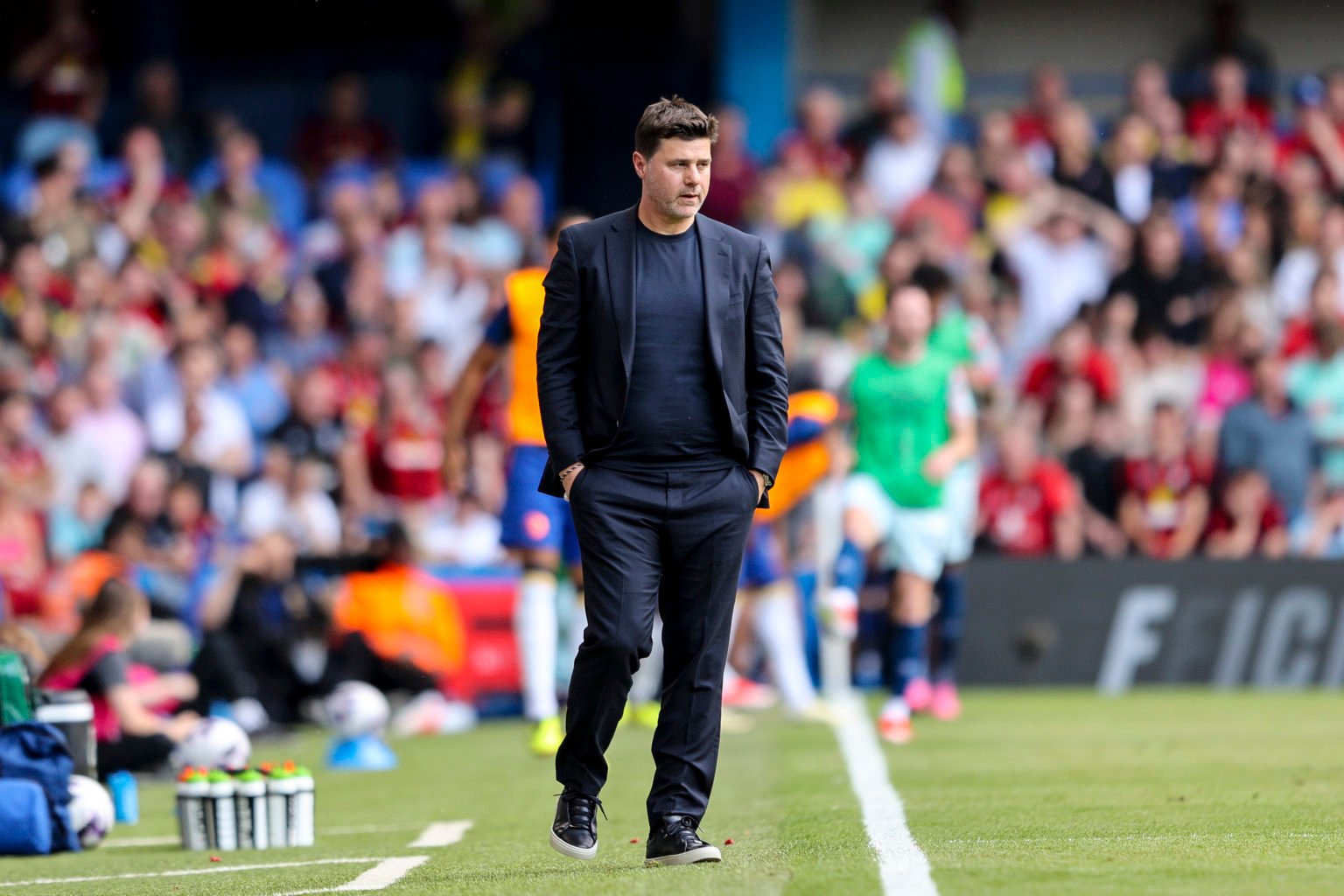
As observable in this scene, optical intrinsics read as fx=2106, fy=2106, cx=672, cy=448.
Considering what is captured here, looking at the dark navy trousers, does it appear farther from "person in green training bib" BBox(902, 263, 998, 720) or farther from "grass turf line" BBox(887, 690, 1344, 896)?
"person in green training bib" BBox(902, 263, 998, 720)

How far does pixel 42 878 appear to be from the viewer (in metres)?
6.82

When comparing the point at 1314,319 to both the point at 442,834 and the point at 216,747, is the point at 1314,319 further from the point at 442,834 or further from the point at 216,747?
the point at 442,834

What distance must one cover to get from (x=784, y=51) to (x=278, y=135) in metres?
5.03

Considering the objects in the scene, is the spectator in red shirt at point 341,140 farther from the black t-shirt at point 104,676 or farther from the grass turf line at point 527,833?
the black t-shirt at point 104,676

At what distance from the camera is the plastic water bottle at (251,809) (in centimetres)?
753

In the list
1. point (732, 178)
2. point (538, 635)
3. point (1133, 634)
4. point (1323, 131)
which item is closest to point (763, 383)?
point (538, 635)

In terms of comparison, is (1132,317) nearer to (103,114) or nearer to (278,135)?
(278,135)

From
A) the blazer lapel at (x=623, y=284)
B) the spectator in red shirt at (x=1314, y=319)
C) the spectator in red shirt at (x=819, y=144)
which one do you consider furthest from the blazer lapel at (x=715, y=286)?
the spectator in red shirt at (x=819, y=144)

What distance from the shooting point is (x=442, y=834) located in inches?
295

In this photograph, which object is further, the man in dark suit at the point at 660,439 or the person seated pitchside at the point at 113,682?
the person seated pitchside at the point at 113,682

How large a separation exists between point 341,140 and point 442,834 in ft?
41.6

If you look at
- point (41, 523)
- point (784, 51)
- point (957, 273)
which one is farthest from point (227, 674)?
point (784, 51)

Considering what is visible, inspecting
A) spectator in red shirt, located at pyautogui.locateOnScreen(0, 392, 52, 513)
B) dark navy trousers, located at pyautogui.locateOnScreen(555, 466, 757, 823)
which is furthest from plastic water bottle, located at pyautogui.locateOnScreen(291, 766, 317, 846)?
spectator in red shirt, located at pyautogui.locateOnScreen(0, 392, 52, 513)

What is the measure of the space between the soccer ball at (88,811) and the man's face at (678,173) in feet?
11.4
